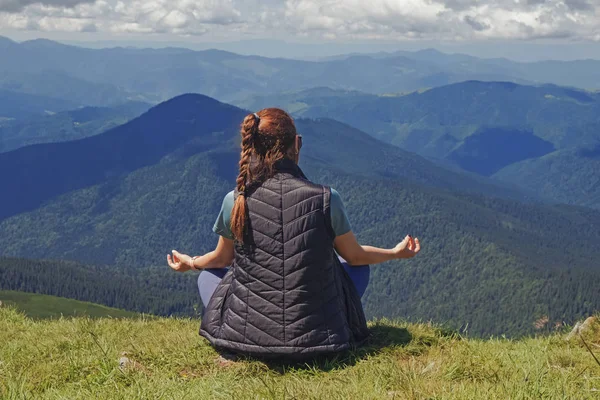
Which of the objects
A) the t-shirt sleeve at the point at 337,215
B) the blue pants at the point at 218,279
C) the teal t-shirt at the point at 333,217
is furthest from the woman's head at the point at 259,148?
the blue pants at the point at 218,279

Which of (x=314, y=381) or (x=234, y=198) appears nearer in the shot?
(x=314, y=381)

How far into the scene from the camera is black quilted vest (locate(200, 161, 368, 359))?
7.67 meters

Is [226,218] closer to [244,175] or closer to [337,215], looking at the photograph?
[244,175]

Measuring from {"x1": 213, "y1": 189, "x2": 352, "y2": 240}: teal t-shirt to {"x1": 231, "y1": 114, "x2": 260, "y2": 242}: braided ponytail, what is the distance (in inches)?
9.8

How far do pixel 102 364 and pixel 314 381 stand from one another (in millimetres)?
2757

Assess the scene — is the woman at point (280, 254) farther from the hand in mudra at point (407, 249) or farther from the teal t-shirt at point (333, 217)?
the hand in mudra at point (407, 249)

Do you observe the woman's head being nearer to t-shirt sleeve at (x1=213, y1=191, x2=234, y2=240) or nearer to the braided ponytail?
the braided ponytail

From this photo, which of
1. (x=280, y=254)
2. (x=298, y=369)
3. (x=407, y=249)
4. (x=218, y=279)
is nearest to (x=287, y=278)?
(x=280, y=254)

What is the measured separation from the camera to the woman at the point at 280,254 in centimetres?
768

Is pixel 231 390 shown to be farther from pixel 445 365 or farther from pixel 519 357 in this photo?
pixel 519 357

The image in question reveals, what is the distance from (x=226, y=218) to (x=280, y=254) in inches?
38.4

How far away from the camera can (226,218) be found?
8.21 m

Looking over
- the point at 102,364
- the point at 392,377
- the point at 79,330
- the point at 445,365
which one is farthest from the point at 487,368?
the point at 79,330

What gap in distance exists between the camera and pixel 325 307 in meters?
7.79
